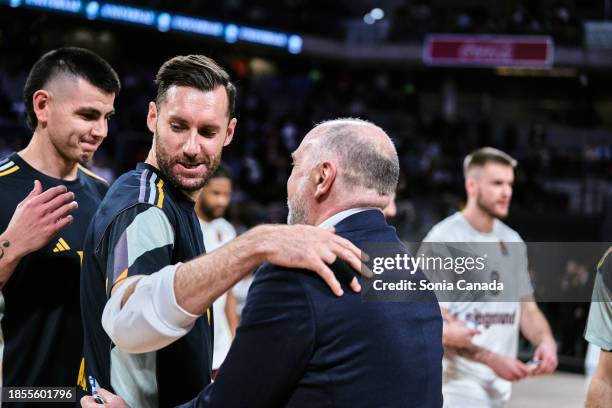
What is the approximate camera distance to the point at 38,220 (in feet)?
8.95

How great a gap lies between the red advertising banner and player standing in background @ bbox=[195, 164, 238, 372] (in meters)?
17.0

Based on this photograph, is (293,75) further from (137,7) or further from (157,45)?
(137,7)

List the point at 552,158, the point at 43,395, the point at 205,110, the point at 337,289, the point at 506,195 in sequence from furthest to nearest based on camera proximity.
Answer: the point at 552,158, the point at 506,195, the point at 43,395, the point at 205,110, the point at 337,289

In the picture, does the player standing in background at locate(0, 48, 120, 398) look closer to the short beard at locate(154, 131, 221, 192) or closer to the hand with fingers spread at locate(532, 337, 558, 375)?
the short beard at locate(154, 131, 221, 192)

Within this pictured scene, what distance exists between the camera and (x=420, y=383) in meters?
2.04

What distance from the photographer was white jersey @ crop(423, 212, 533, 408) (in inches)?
199

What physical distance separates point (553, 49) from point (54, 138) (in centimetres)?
2127

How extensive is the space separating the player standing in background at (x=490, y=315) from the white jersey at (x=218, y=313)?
1.76 meters

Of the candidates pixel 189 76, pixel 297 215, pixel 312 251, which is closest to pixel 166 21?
pixel 189 76

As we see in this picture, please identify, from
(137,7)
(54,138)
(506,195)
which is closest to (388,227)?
(54,138)

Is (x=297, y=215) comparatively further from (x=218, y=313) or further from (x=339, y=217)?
(x=218, y=313)

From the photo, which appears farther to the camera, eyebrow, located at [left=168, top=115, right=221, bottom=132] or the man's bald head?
eyebrow, located at [left=168, top=115, right=221, bottom=132]

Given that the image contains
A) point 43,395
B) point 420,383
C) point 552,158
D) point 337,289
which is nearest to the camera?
point 337,289

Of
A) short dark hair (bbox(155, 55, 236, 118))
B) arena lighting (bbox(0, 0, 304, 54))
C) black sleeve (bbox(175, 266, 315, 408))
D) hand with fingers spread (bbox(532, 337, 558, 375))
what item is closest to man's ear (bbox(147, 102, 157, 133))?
short dark hair (bbox(155, 55, 236, 118))
